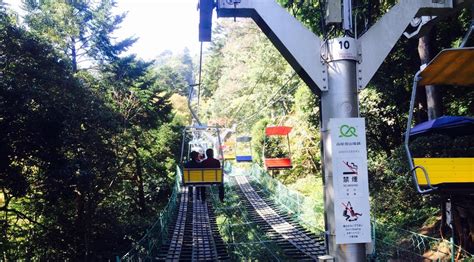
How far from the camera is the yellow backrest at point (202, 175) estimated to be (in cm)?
1052

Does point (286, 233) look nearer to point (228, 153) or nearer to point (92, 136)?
point (92, 136)

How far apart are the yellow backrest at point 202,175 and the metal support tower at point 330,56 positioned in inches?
295

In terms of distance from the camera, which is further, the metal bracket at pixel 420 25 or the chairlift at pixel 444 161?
the metal bracket at pixel 420 25

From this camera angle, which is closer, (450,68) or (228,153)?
(450,68)

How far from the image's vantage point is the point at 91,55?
2083cm

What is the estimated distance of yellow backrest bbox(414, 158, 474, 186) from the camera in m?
3.17

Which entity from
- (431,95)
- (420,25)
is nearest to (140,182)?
(431,95)

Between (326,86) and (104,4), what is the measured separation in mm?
21553

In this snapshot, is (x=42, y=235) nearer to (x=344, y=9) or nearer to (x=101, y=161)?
(x=101, y=161)

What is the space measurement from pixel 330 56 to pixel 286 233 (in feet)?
35.6

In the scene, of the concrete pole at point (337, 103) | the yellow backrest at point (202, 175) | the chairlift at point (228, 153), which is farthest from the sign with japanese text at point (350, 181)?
the chairlift at point (228, 153)

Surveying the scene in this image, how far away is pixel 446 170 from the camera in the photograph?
10.6ft

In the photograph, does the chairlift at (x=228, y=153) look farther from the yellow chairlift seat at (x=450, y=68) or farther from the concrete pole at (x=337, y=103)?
the concrete pole at (x=337, y=103)

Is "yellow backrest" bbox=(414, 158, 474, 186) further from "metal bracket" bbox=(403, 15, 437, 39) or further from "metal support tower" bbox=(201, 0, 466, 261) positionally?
"metal bracket" bbox=(403, 15, 437, 39)
